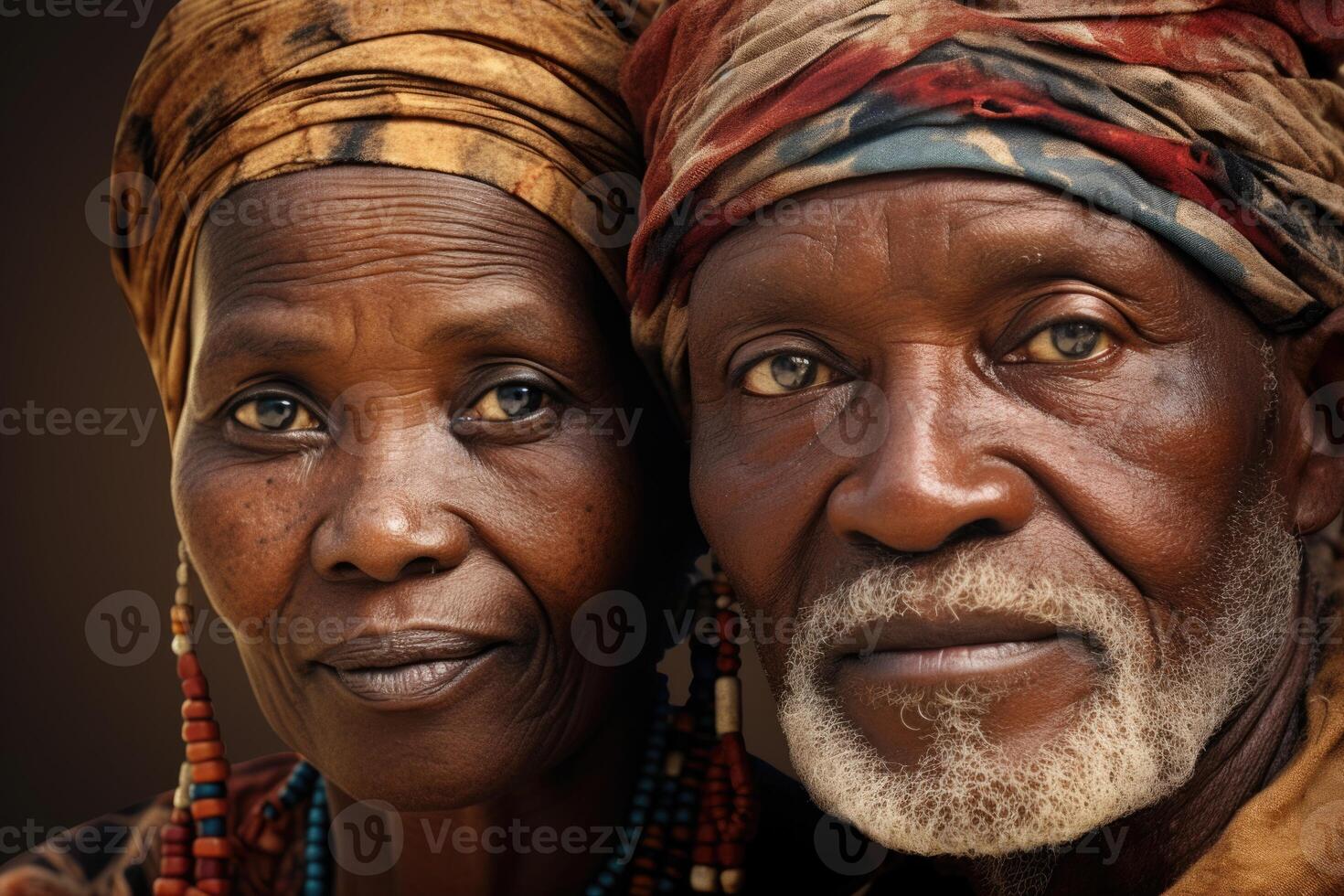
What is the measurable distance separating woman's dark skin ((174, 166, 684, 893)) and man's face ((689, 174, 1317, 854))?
1.55ft

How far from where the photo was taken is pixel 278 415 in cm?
277

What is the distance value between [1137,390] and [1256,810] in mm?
612

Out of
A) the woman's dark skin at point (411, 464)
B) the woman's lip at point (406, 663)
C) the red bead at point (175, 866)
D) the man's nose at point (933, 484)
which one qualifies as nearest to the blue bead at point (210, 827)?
the red bead at point (175, 866)

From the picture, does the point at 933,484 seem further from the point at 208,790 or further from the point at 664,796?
the point at 208,790

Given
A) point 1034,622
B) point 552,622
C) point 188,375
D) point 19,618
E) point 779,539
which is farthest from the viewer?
point 19,618

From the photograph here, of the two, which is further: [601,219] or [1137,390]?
[601,219]

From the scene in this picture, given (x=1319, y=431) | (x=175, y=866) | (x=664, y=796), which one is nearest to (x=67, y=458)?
(x=175, y=866)

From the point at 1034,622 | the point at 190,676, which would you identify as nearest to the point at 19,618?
the point at 190,676

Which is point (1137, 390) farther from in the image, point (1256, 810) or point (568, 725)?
point (568, 725)

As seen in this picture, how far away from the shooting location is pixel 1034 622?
222cm

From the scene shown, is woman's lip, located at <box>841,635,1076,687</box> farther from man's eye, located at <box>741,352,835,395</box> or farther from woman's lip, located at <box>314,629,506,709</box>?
woman's lip, located at <box>314,629,506,709</box>

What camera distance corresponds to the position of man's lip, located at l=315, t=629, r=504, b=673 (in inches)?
103

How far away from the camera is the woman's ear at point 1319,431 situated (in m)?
2.47

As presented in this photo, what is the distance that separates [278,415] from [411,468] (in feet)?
0.98
